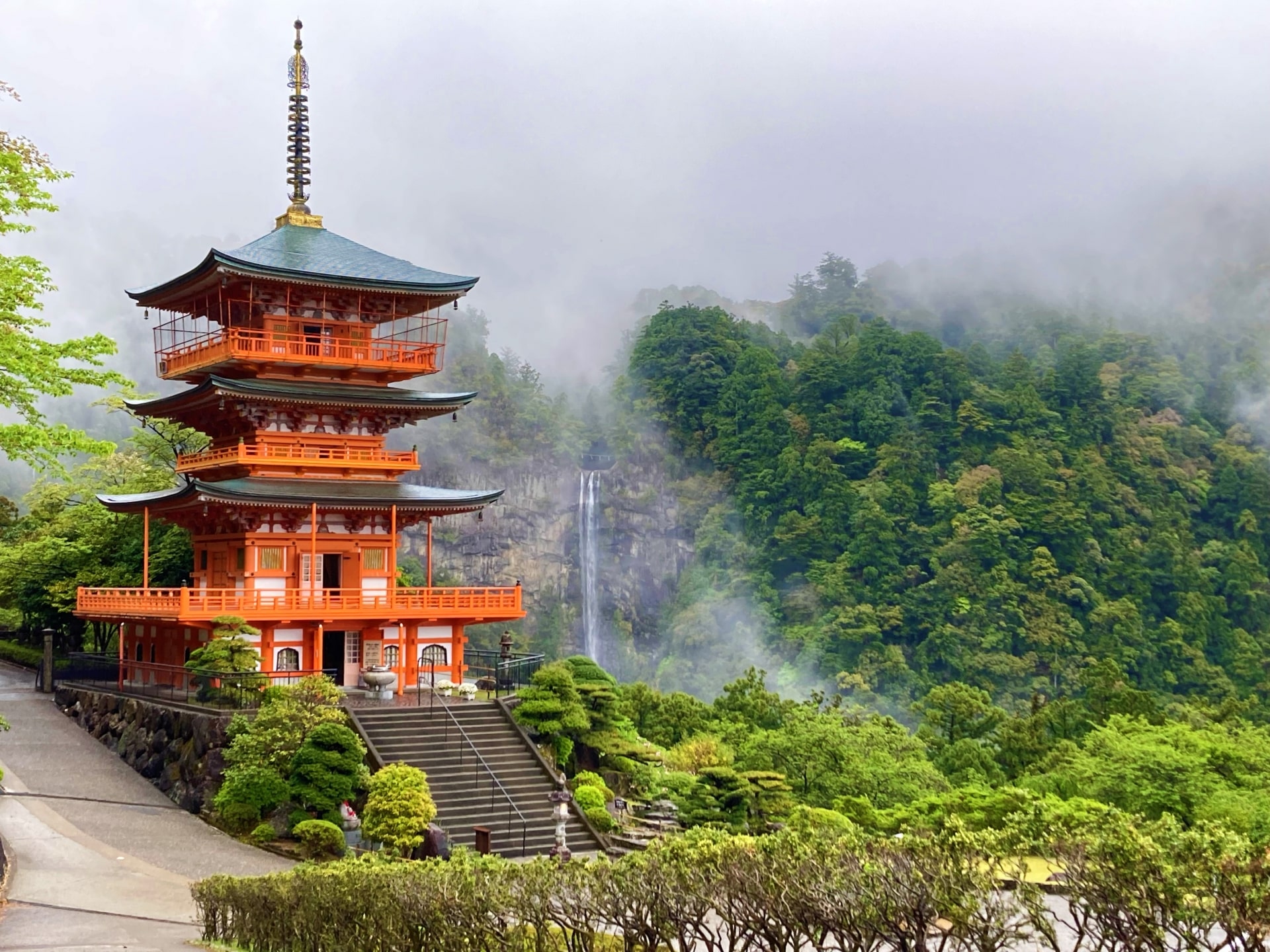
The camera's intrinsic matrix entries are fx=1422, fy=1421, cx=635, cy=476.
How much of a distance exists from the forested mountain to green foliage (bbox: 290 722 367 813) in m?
50.2

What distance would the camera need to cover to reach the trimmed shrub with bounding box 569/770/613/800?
26984mm

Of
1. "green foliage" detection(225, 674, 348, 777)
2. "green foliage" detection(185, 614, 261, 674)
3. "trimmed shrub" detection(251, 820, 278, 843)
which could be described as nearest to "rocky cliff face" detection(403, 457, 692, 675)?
"green foliage" detection(185, 614, 261, 674)

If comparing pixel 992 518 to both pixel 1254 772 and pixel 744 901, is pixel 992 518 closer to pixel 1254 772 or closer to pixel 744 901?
pixel 1254 772

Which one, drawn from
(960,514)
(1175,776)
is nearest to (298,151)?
(1175,776)

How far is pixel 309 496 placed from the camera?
30.0 metres

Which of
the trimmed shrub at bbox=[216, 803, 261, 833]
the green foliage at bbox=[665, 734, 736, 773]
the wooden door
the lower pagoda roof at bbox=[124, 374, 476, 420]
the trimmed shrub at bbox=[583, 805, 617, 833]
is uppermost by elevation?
the lower pagoda roof at bbox=[124, 374, 476, 420]

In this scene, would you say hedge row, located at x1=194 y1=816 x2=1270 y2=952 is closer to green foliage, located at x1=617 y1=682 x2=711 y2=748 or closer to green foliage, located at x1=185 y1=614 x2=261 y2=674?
green foliage, located at x1=185 y1=614 x2=261 y2=674

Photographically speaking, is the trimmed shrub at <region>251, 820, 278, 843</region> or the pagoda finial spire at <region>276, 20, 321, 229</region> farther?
the pagoda finial spire at <region>276, 20, 321, 229</region>

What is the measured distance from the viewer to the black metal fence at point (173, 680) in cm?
2708

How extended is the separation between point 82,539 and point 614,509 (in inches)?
2178

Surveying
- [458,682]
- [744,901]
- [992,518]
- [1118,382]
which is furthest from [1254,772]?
[1118,382]

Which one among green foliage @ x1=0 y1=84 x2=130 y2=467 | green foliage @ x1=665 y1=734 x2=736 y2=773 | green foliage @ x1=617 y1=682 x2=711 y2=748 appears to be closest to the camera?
green foliage @ x1=0 y1=84 x2=130 y2=467

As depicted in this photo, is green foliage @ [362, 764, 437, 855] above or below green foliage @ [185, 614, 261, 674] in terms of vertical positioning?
below

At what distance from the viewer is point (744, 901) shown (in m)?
12.1
